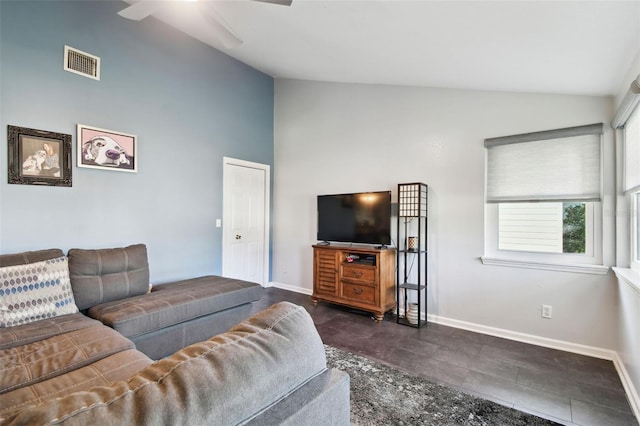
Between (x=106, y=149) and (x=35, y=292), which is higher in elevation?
(x=106, y=149)

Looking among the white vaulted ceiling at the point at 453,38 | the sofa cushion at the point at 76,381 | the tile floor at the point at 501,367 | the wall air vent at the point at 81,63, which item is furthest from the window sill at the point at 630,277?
the wall air vent at the point at 81,63

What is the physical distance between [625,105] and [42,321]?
4.22 m

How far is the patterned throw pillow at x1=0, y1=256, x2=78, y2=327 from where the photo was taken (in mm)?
2008

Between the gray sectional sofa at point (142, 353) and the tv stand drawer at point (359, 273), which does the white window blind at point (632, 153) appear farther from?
the gray sectional sofa at point (142, 353)

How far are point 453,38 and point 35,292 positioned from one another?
348 centimetres

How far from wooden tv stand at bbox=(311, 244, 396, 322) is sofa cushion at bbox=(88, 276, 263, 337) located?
3.42 feet

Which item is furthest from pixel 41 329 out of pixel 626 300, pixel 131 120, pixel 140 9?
pixel 626 300

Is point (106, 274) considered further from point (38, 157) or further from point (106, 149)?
point (106, 149)

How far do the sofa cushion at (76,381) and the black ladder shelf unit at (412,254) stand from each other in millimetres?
2633

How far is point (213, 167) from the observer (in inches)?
162

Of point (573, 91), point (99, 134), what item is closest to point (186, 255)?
point (99, 134)

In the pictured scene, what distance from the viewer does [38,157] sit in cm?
268

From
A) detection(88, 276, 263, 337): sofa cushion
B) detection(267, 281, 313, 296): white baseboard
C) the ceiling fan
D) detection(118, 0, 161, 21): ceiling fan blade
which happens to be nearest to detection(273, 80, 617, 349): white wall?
detection(267, 281, 313, 296): white baseboard

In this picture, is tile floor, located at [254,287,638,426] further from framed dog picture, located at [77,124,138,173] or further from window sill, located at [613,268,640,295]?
framed dog picture, located at [77,124,138,173]
